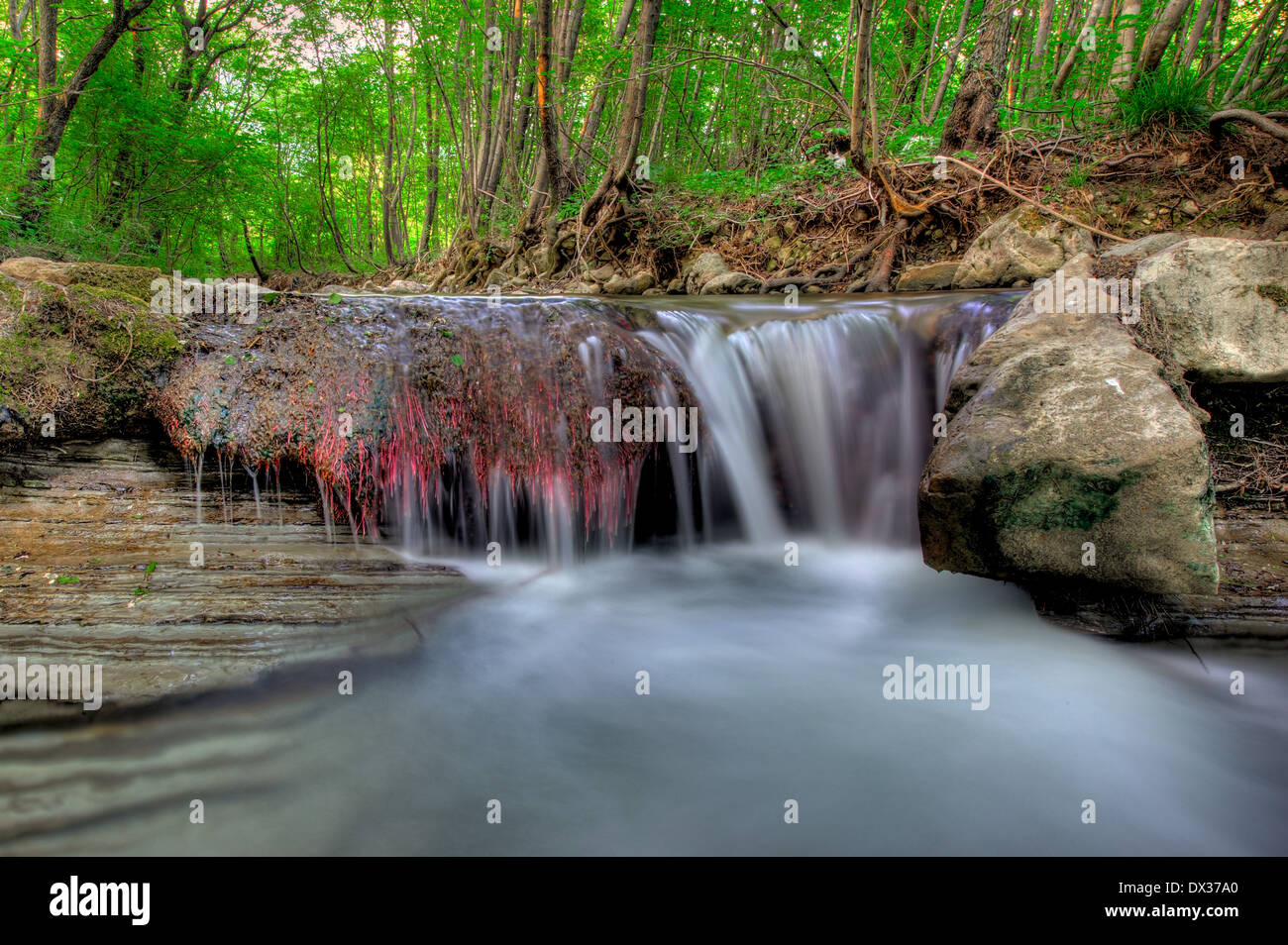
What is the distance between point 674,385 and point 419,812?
124 inches

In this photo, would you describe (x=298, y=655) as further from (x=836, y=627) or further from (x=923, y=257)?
(x=923, y=257)

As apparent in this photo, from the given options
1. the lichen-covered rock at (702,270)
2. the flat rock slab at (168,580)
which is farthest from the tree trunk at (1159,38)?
the flat rock slab at (168,580)

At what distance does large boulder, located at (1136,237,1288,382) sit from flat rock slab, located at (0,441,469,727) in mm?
4500

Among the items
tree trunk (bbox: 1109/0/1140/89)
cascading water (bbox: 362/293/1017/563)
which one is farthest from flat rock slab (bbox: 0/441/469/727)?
tree trunk (bbox: 1109/0/1140/89)

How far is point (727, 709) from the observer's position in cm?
288

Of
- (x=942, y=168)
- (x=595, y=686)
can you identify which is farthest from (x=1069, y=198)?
(x=595, y=686)

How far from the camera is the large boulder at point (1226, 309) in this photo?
11.5 feet

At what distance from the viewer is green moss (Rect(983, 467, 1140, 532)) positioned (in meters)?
2.88

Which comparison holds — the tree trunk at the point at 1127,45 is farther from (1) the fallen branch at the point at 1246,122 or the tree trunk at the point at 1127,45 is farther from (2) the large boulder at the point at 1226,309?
(2) the large boulder at the point at 1226,309

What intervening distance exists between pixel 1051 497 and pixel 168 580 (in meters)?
4.27

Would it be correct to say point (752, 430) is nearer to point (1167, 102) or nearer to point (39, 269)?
point (39, 269)

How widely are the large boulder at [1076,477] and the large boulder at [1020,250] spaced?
3.53 metres

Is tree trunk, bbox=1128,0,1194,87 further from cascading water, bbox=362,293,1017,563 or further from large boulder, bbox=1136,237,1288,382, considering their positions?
large boulder, bbox=1136,237,1288,382

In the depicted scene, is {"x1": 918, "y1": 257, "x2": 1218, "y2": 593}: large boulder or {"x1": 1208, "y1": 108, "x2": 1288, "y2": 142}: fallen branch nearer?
{"x1": 918, "y1": 257, "x2": 1218, "y2": 593}: large boulder
